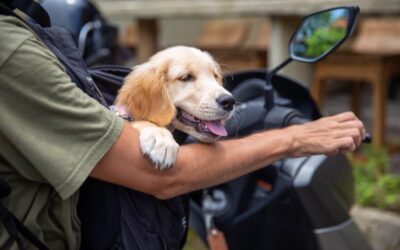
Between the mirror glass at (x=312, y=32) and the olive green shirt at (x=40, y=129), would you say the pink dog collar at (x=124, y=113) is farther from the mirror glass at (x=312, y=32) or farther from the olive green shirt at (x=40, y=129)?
the mirror glass at (x=312, y=32)

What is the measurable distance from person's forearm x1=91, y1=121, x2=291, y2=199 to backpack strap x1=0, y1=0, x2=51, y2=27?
14.8 inches

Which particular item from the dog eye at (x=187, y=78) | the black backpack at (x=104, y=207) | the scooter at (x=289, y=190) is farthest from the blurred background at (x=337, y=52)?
the dog eye at (x=187, y=78)

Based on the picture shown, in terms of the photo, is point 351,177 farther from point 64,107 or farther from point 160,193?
point 64,107

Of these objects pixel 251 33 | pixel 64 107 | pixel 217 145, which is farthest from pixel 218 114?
pixel 251 33

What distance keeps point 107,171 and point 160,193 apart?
0.16m

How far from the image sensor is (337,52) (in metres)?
4.44

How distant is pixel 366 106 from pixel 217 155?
5.97 metres

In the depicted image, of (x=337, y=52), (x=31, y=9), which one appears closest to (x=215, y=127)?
(x=31, y=9)

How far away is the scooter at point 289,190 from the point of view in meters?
1.83

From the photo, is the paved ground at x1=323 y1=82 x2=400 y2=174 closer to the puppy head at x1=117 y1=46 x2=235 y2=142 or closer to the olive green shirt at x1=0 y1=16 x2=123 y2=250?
the puppy head at x1=117 y1=46 x2=235 y2=142

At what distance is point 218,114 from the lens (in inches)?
58.4

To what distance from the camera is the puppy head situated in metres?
1.50

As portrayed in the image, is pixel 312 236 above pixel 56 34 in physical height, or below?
below

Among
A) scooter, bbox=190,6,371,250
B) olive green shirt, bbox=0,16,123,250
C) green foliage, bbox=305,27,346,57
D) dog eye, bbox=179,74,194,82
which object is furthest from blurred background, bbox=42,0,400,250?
olive green shirt, bbox=0,16,123,250
